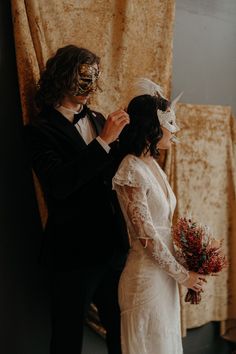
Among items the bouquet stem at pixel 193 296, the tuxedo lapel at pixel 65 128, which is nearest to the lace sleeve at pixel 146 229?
the bouquet stem at pixel 193 296

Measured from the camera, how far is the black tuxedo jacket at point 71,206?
1970 millimetres

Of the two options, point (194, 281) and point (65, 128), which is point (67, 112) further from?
point (194, 281)

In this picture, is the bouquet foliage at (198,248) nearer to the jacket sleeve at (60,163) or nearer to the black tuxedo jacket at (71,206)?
the black tuxedo jacket at (71,206)

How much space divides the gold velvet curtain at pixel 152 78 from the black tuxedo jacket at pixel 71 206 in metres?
0.23

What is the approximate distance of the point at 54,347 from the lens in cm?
200

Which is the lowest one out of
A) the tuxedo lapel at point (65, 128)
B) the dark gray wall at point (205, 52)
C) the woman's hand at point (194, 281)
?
the woman's hand at point (194, 281)

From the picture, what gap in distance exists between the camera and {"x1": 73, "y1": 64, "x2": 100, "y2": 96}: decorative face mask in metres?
2.04

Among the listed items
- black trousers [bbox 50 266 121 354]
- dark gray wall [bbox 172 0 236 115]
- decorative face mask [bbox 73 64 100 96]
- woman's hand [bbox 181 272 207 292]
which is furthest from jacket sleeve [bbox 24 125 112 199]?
dark gray wall [bbox 172 0 236 115]

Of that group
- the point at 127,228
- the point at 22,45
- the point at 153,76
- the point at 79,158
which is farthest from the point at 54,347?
the point at 153,76

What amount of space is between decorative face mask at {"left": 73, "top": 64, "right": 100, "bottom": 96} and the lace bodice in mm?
335

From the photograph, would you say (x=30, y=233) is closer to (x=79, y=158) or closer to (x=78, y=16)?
(x=79, y=158)

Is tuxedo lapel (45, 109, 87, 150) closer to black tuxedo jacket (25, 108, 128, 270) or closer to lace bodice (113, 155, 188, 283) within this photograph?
black tuxedo jacket (25, 108, 128, 270)

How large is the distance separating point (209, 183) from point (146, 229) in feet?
3.68

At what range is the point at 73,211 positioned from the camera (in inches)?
A: 79.7
